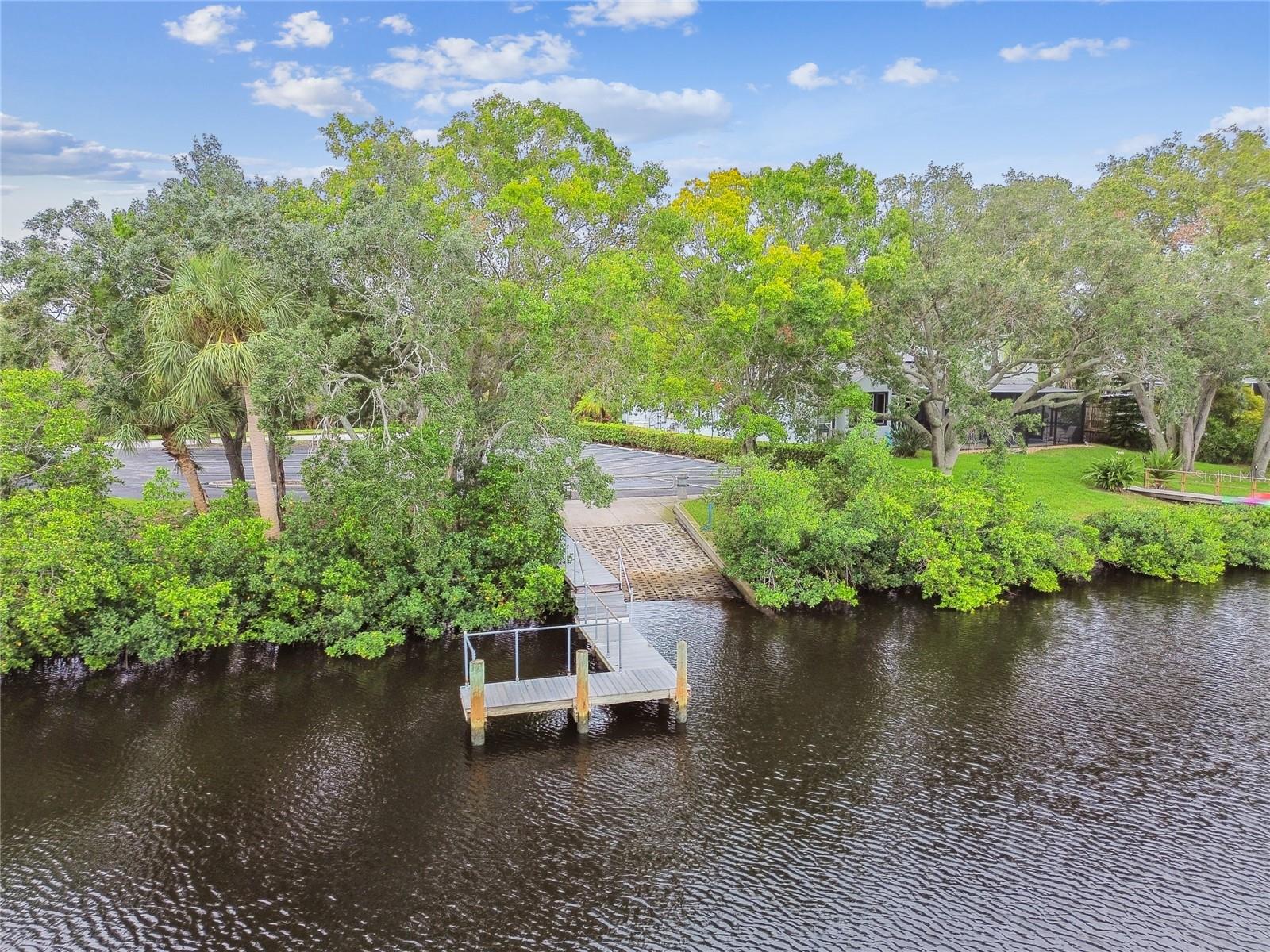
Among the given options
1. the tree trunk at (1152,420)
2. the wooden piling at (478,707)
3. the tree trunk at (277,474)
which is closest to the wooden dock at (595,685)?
the wooden piling at (478,707)

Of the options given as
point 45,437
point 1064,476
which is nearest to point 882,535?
point 1064,476

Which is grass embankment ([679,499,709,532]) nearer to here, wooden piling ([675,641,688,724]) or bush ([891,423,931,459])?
wooden piling ([675,641,688,724])

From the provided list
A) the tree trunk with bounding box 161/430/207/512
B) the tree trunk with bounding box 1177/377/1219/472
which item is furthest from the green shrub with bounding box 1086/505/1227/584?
the tree trunk with bounding box 161/430/207/512

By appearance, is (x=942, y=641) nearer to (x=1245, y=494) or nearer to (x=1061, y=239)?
(x=1061, y=239)

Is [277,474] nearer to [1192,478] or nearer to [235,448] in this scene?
[235,448]

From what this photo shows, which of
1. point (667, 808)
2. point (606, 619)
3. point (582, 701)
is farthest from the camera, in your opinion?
point (606, 619)

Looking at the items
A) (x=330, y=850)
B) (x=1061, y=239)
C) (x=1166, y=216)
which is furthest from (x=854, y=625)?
(x=1166, y=216)
